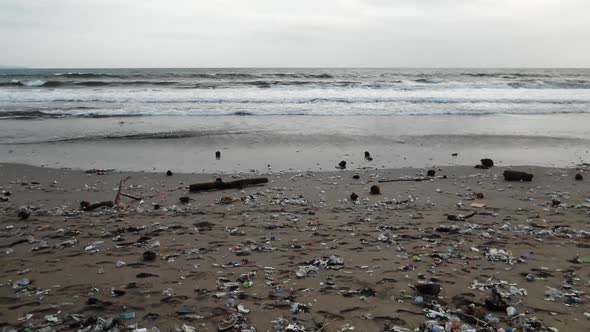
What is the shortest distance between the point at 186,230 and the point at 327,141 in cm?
722

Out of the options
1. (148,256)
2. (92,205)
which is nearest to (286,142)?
(92,205)

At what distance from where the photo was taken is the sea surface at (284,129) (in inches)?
386

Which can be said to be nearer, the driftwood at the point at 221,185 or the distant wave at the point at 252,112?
the driftwood at the point at 221,185

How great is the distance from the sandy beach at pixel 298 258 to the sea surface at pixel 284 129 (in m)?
2.64

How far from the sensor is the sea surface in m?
9.80

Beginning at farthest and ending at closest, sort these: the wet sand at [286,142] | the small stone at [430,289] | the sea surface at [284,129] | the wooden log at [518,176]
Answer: the sea surface at [284,129] < the wet sand at [286,142] < the wooden log at [518,176] < the small stone at [430,289]

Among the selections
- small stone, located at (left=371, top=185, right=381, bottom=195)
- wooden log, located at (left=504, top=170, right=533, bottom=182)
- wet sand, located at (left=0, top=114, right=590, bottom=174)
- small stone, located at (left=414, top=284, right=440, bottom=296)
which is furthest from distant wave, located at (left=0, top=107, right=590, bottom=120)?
small stone, located at (left=414, top=284, right=440, bottom=296)

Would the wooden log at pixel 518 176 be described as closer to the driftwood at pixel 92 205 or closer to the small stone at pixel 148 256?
the small stone at pixel 148 256

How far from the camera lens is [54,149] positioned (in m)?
10.8

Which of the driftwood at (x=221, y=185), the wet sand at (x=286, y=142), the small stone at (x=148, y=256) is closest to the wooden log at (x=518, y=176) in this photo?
the wet sand at (x=286, y=142)

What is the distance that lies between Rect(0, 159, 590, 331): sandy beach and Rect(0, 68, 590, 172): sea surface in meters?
2.64

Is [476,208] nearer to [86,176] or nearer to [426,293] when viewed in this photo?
[426,293]

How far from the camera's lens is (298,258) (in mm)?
4148

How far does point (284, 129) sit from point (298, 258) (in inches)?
385
